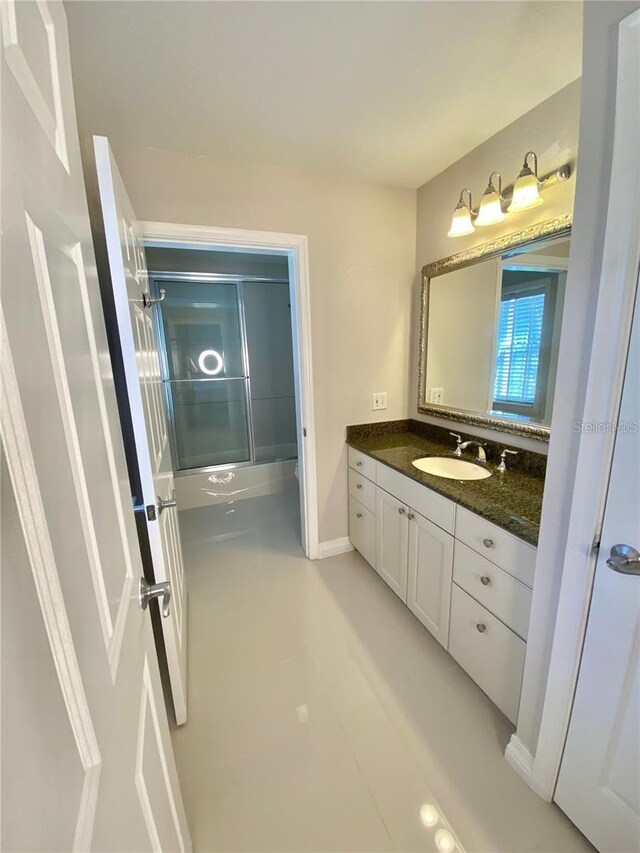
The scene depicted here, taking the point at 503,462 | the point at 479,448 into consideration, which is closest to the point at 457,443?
the point at 479,448

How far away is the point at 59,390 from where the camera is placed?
42 cm

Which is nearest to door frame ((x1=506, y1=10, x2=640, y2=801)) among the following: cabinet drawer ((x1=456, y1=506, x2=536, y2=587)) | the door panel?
the door panel

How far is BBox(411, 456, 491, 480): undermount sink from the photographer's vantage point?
5.98 feet

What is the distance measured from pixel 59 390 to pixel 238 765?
1.51 metres

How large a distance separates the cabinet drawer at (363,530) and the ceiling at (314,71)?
2.03 m

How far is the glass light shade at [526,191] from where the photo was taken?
1.42 m

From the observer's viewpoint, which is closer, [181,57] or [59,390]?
[59,390]

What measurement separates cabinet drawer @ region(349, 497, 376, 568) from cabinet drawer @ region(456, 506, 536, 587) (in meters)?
0.79

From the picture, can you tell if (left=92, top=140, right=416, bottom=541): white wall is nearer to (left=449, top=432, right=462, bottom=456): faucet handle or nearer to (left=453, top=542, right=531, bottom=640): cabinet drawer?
(left=449, top=432, right=462, bottom=456): faucet handle

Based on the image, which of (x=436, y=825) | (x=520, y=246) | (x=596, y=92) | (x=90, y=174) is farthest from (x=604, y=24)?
(x=436, y=825)

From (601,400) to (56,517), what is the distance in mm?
1082

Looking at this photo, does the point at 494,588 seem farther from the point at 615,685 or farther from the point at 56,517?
the point at 56,517

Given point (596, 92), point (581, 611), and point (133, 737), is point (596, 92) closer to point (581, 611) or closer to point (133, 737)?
point (581, 611)

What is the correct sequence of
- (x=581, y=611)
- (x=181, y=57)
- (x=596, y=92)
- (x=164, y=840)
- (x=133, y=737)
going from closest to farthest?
(x=133, y=737) < (x=164, y=840) < (x=596, y=92) < (x=581, y=611) < (x=181, y=57)
